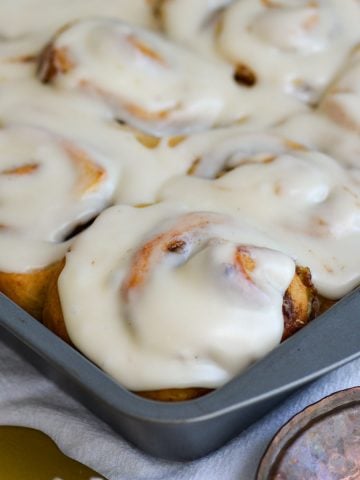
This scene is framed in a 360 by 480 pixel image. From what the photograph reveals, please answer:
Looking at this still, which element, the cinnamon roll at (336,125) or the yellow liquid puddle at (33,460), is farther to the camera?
the cinnamon roll at (336,125)

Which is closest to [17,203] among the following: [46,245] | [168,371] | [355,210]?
[46,245]

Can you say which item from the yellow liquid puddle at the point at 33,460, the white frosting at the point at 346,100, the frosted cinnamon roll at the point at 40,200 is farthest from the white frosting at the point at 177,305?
the white frosting at the point at 346,100

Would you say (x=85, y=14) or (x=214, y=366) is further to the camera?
(x=85, y=14)

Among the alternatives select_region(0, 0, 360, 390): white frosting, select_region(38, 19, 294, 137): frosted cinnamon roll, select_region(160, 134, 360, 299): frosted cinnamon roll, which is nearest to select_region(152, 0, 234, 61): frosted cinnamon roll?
select_region(0, 0, 360, 390): white frosting

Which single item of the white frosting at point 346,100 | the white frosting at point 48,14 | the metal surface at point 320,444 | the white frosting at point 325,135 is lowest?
the white frosting at point 48,14

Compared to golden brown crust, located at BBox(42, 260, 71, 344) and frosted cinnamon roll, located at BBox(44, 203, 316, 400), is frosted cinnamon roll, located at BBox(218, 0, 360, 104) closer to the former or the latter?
frosted cinnamon roll, located at BBox(44, 203, 316, 400)

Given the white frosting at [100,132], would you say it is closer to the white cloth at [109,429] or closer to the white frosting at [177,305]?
the white frosting at [177,305]

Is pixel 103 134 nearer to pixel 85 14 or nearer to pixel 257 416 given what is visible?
pixel 85 14
